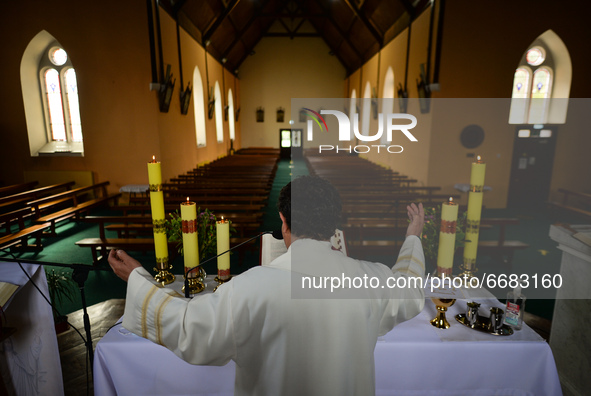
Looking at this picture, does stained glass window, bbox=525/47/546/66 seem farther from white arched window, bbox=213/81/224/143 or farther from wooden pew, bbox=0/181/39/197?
wooden pew, bbox=0/181/39/197

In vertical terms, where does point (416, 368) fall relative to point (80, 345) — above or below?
above

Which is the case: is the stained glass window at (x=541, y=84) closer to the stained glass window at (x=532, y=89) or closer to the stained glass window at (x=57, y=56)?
the stained glass window at (x=532, y=89)

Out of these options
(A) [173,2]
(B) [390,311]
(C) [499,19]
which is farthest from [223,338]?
(A) [173,2]

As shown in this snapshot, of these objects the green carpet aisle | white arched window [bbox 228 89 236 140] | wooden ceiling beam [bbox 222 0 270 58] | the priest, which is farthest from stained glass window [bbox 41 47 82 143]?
the priest

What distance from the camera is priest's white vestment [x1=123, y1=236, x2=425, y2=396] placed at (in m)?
1.05

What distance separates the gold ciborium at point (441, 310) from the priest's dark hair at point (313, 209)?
737 millimetres

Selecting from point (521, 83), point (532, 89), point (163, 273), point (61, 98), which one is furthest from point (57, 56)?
point (532, 89)

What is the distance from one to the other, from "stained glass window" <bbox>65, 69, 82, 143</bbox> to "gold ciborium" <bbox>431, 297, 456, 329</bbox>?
10192 millimetres

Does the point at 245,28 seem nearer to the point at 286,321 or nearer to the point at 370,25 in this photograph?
the point at 370,25

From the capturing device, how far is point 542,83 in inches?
341

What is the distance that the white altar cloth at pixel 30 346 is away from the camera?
1896 millimetres

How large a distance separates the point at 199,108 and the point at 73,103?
4.17 metres

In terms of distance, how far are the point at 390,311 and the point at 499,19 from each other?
877 centimetres

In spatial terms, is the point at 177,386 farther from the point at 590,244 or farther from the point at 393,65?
the point at 393,65
